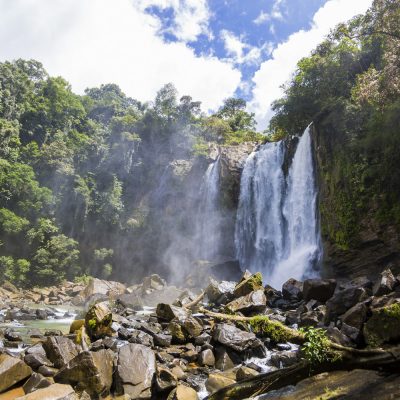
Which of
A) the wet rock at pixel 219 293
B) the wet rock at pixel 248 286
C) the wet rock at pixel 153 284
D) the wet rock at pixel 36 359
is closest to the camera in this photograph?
the wet rock at pixel 36 359

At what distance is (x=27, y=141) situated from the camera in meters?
45.8

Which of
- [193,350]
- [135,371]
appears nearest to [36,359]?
[135,371]

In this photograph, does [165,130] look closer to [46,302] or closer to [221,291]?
[46,302]

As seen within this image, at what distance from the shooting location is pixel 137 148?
144ft

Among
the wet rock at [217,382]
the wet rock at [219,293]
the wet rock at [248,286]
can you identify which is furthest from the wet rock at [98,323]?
the wet rock at [248,286]

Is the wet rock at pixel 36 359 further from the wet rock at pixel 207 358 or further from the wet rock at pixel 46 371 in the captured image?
the wet rock at pixel 207 358

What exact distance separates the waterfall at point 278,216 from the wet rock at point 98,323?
14.4 meters

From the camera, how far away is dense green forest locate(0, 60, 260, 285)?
33781 millimetres

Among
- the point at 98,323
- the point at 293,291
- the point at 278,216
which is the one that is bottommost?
the point at 293,291

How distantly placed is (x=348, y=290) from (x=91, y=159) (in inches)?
1437

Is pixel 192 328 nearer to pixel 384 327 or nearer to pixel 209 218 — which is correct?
pixel 384 327

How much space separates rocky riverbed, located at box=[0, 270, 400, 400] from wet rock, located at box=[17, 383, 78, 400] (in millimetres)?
17

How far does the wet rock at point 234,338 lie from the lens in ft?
30.9

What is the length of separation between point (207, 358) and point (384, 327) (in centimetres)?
486
